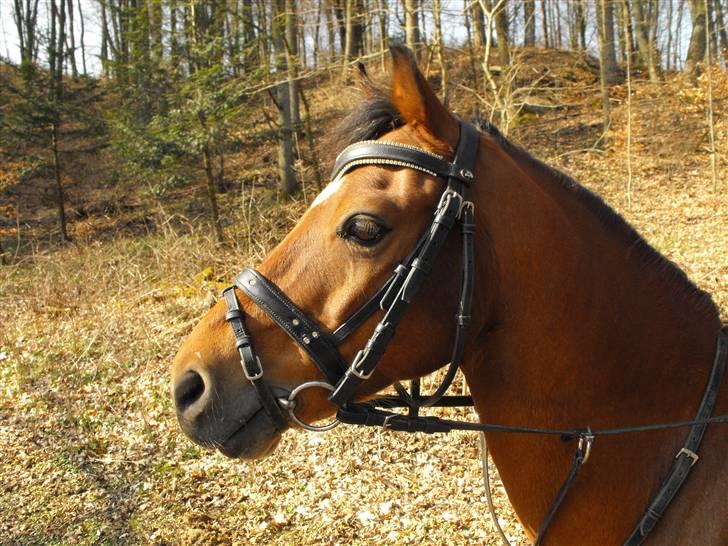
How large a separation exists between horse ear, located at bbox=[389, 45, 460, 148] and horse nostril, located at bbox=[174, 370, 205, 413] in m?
1.18

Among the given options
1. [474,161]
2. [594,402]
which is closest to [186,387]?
[474,161]

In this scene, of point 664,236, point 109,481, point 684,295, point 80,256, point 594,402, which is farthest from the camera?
point 80,256

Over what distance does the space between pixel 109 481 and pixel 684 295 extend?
549cm

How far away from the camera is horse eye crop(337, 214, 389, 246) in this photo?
186 cm

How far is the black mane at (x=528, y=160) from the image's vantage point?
2092mm

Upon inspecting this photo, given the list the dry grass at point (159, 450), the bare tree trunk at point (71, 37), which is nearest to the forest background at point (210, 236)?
the dry grass at point (159, 450)

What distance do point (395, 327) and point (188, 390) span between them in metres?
0.75

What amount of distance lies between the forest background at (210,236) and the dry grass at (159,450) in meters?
0.03

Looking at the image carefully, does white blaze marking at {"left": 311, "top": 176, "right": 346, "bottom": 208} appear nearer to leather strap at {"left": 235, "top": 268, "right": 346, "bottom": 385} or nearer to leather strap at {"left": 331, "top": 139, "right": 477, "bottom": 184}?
leather strap at {"left": 331, "top": 139, "right": 477, "bottom": 184}

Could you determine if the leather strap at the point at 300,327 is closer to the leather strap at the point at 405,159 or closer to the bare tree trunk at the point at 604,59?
the leather strap at the point at 405,159

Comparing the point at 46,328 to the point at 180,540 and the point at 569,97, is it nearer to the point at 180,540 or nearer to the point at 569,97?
the point at 180,540

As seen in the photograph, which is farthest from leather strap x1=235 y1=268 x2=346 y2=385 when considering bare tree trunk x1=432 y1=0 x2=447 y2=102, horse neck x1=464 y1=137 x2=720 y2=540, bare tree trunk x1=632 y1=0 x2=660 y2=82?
bare tree trunk x1=632 y1=0 x2=660 y2=82

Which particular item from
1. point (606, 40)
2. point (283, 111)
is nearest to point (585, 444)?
point (283, 111)

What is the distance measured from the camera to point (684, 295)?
217 centimetres
